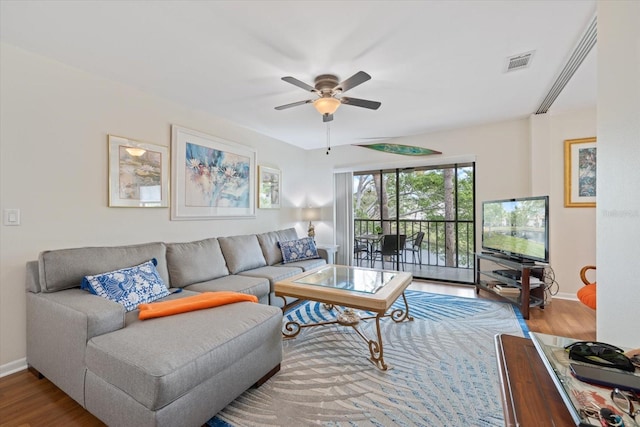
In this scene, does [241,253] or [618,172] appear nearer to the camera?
[618,172]

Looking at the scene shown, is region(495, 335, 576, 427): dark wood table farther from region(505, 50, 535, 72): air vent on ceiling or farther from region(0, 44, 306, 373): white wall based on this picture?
region(0, 44, 306, 373): white wall

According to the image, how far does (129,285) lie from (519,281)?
381 centimetres

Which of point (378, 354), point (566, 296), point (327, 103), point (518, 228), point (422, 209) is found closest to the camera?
point (378, 354)

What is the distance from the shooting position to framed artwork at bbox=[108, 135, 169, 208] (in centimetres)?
257

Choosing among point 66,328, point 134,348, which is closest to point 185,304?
point 134,348

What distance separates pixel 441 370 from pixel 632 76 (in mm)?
1928

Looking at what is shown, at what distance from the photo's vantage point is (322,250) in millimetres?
4223

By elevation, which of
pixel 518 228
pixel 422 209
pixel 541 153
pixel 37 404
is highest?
pixel 541 153

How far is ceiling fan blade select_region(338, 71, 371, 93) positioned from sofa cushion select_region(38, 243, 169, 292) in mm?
2255

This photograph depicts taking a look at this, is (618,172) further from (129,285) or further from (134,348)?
(129,285)

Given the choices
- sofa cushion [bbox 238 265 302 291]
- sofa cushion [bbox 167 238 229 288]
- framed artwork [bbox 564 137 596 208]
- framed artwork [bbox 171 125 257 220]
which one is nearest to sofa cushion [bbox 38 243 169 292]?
sofa cushion [bbox 167 238 229 288]

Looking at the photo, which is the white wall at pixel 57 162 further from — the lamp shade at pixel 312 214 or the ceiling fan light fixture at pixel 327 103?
the lamp shade at pixel 312 214

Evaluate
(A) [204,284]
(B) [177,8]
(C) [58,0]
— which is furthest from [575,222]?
(C) [58,0]

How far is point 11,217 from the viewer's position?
2.01m
